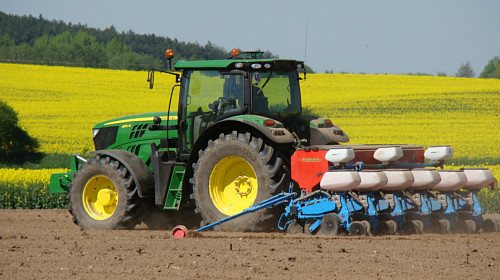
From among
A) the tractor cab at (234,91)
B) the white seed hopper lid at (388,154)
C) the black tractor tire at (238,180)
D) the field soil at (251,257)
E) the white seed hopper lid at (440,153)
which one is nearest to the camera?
the field soil at (251,257)

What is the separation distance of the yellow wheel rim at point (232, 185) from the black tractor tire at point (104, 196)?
148 cm

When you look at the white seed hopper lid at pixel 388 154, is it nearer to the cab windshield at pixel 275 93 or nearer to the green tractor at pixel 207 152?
the green tractor at pixel 207 152

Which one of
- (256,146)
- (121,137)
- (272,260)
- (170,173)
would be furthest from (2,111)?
(272,260)

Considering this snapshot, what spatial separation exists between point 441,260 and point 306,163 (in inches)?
102

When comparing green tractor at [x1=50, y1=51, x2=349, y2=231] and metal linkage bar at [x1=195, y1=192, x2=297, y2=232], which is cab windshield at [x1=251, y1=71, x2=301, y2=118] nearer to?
green tractor at [x1=50, y1=51, x2=349, y2=231]

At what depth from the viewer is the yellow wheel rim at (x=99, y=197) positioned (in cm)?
1028

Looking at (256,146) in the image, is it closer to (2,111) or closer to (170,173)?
(170,173)

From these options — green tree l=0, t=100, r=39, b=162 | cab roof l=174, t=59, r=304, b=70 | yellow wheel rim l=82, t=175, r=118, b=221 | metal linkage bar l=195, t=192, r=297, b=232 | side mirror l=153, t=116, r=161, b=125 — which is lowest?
green tree l=0, t=100, r=39, b=162

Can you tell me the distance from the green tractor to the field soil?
0.73 meters

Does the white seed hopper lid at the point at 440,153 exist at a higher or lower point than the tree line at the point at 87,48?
lower

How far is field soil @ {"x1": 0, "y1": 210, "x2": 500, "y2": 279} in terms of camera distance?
5.82m

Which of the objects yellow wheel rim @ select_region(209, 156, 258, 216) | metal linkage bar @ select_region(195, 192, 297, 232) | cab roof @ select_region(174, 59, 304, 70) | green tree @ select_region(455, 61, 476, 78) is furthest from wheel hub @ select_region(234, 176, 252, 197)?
green tree @ select_region(455, 61, 476, 78)

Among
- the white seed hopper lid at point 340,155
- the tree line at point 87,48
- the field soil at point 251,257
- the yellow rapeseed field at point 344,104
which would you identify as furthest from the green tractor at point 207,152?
the tree line at point 87,48

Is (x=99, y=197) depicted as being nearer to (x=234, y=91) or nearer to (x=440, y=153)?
(x=234, y=91)
